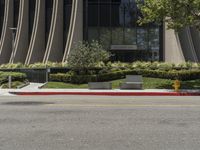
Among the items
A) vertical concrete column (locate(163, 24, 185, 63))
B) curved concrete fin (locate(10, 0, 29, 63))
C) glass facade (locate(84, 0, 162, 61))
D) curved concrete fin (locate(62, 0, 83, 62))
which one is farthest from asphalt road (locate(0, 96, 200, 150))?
curved concrete fin (locate(10, 0, 29, 63))

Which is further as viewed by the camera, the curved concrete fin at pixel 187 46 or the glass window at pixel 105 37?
the glass window at pixel 105 37

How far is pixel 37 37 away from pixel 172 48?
1587cm

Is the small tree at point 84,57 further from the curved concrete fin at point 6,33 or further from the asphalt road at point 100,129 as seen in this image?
the curved concrete fin at point 6,33

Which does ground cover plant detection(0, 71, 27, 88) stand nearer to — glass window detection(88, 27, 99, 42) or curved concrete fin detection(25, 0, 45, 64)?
glass window detection(88, 27, 99, 42)

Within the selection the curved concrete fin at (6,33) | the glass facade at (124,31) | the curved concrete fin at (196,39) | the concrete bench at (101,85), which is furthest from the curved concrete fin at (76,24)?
the concrete bench at (101,85)

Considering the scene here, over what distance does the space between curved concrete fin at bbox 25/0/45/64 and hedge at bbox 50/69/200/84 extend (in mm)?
20285

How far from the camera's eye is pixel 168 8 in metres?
28.1

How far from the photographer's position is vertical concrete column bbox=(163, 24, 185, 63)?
49125mm

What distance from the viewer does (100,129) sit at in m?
10.8

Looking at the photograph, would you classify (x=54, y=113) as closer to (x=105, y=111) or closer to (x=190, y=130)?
(x=105, y=111)

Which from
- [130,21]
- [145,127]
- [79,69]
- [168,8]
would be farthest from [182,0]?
[130,21]

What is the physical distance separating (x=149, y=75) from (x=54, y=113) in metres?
21.2

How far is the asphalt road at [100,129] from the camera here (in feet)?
29.4

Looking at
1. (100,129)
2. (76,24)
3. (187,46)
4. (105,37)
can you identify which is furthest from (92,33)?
(100,129)
